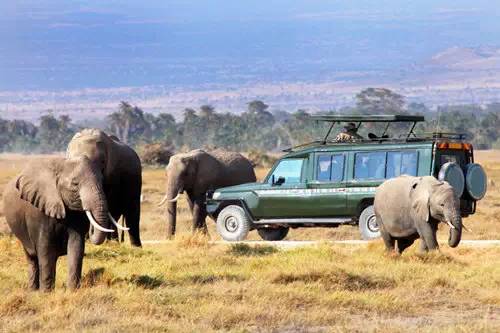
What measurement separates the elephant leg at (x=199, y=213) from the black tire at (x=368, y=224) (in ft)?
15.0

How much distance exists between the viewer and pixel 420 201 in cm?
2122

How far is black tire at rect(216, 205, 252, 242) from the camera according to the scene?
2766 cm

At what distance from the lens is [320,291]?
17688 millimetres

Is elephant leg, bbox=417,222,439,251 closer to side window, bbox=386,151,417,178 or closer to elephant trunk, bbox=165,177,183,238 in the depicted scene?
side window, bbox=386,151,417,178

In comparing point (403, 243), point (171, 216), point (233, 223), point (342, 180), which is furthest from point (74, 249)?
point (171, 216)

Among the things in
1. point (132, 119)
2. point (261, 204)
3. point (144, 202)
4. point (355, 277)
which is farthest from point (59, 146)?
point (355, 277)

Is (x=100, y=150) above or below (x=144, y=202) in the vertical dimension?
above

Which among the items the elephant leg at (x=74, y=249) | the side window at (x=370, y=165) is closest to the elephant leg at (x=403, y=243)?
the side window at (x=370, y=165)

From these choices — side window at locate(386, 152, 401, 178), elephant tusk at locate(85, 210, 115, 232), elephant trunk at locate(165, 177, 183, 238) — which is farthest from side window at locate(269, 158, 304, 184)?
elephant tusk at locate(85, 210, 115, 232)

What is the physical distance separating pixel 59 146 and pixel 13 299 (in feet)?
413

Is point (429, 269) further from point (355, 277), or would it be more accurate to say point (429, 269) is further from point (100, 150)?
point (100, 150)

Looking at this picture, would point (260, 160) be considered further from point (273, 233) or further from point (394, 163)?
point (394, 163)

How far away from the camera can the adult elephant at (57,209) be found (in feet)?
53.2

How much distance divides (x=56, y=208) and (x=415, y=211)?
262 inches
